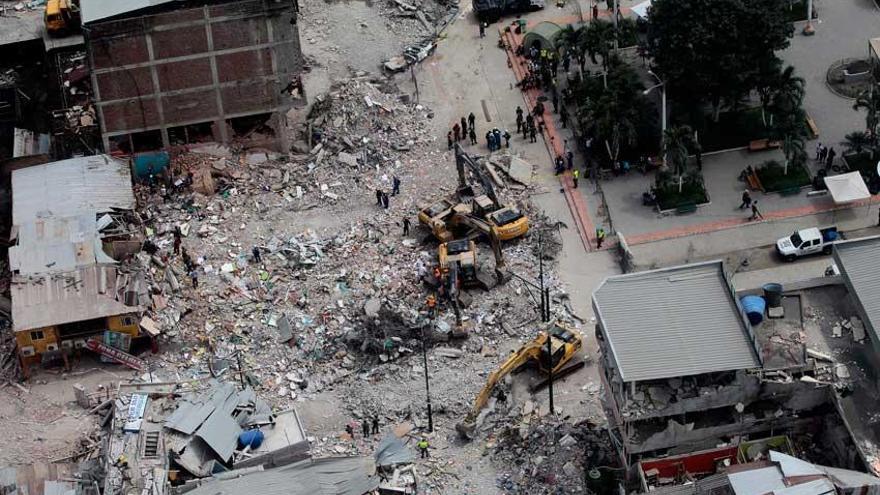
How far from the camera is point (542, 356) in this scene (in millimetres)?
80938

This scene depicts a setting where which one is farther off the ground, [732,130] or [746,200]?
[732,130]

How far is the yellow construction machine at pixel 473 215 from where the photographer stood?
8906cm

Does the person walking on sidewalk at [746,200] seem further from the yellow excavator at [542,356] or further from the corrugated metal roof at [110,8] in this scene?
the corrugated metal roof at [110,8]

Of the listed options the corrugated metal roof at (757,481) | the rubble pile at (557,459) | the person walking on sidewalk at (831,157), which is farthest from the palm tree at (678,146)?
the corrugated metal roof at (757,481)

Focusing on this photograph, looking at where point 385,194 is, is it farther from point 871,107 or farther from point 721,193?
point 871,107

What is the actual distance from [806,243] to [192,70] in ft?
116

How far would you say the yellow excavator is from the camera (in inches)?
3140

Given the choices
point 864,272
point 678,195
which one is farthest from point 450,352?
point 864,272

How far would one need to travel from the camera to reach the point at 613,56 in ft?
328

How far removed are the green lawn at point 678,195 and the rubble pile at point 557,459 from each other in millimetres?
18893

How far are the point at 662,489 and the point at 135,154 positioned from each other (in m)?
41.2

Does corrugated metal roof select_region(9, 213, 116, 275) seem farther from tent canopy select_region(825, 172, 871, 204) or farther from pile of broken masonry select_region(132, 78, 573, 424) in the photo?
tent canopy select_region(825, 172, 871, 204)

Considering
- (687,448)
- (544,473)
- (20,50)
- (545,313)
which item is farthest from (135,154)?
(687,448)

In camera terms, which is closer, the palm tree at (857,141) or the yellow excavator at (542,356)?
the yellow excavator at (542,356)
